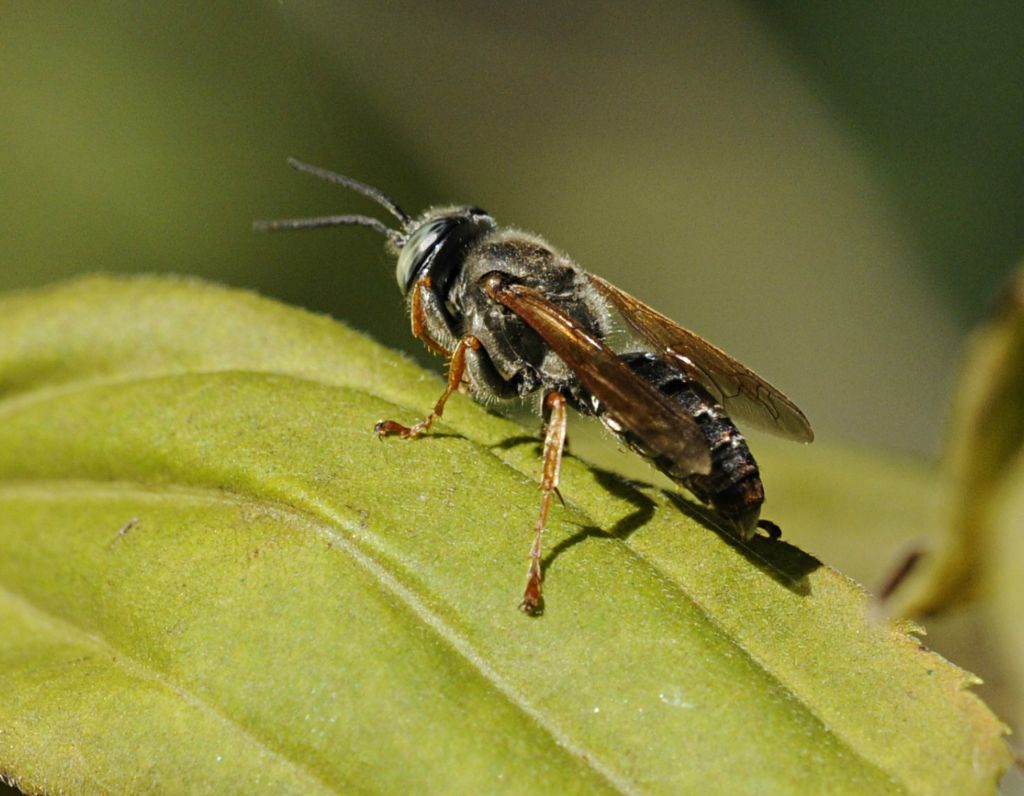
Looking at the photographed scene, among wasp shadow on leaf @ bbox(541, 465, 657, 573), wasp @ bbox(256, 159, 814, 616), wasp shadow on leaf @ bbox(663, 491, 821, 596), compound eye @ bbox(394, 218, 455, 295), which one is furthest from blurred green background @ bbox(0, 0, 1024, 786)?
wasp shadow on leaf @ bbox(663, 491, 821, 596)

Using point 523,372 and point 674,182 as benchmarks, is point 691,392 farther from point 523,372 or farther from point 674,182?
point 674,182

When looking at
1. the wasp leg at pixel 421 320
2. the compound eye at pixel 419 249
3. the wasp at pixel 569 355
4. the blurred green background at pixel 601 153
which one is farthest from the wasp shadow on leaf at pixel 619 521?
the blurred green background at pixel 601 153

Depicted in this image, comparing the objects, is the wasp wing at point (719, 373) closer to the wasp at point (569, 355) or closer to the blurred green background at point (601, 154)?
the wasp at point (569, 355)

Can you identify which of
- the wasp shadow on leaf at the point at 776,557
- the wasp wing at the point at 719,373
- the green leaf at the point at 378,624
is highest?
the wasp wing at the point at 719,373

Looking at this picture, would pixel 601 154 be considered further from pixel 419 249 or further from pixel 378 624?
pixel 378 624

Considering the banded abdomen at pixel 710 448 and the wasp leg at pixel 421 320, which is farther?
the wasp leg at pixel 421 320

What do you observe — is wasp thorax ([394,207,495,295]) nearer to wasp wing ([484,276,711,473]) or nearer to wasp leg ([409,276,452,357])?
wasp leg ([409,276,452,357])

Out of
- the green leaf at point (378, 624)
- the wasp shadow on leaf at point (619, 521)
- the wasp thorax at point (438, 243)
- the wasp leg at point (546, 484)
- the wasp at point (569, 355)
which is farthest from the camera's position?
the wasp thorax at point (438, 243)

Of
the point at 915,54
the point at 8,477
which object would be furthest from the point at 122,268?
the point at 915,54
